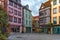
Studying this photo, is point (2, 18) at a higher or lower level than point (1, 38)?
higher

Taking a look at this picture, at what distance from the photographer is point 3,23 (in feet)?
7.52

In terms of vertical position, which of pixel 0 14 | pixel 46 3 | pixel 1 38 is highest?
pixel 46 3

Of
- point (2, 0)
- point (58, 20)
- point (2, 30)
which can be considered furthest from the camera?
point (58, 20)

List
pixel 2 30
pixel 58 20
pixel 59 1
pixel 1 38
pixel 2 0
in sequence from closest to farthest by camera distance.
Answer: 1. pixel 1 38
2. pixel 2 30
3. pixel 2 0
4. pixel 59 1
5. pixel 58 20

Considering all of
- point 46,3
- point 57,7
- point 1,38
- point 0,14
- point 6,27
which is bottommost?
point 1,38

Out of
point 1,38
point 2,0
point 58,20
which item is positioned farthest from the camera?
point 58,20

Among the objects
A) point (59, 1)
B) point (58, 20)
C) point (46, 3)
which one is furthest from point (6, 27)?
point (58, 20)

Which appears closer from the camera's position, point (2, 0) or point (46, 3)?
point (46, 3)

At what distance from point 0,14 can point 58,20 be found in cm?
921

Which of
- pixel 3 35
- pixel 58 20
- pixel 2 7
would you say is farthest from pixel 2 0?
pixel 58 20

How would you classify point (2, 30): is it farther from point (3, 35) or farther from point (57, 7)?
point (57, 7)

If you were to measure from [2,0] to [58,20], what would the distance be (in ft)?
29.0

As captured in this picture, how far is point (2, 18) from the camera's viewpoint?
7.47 feet

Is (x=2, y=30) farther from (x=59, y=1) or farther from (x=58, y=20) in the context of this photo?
(x=58, y=20)
